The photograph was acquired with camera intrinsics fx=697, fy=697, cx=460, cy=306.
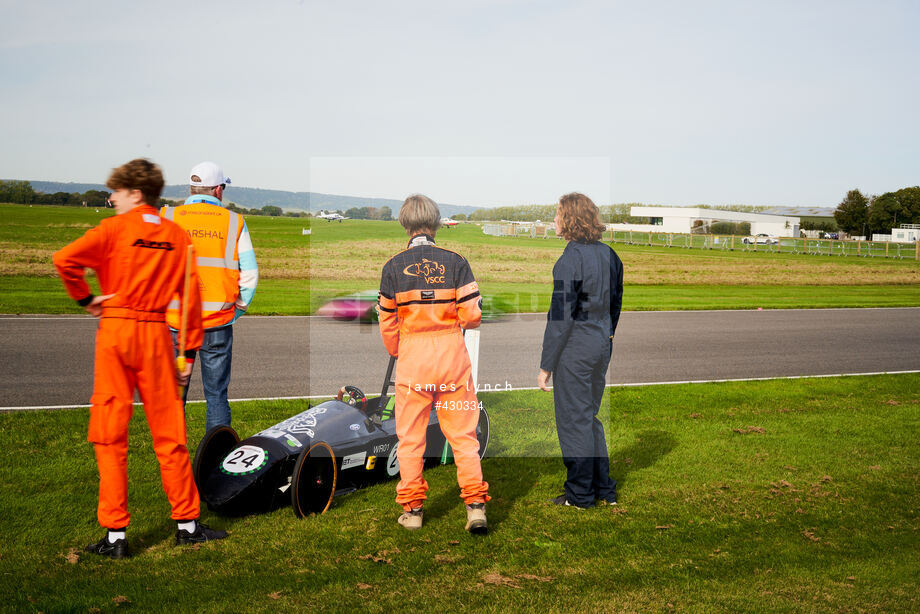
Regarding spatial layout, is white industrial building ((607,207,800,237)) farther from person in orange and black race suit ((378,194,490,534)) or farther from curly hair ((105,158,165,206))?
curly hair ((105,158,165,206))

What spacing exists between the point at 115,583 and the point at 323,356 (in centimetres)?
754

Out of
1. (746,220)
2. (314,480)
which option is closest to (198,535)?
(314,480)

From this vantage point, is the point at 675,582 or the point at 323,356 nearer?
the point at 675,582

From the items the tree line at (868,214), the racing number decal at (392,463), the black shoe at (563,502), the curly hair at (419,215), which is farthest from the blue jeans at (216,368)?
the tree line at (868,214)

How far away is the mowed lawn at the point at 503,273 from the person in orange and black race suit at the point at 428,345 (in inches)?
53.8

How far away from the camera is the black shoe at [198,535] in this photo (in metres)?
4.25

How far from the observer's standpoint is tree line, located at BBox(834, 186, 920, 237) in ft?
332

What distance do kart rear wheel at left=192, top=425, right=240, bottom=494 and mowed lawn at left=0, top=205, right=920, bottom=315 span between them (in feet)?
7.44

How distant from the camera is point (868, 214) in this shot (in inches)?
3984

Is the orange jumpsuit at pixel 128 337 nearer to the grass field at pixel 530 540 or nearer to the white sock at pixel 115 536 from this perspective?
the white sock at pixel 115 536

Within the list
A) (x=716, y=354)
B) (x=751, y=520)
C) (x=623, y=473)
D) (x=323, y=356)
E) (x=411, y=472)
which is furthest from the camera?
(x=716, y=354)

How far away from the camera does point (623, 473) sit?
6012mm

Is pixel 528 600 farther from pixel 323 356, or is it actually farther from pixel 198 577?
pixel 323 356

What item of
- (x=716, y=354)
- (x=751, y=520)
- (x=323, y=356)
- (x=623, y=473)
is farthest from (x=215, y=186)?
(x=716, y=354)
